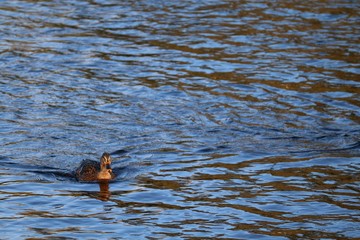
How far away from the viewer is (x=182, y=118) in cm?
1440

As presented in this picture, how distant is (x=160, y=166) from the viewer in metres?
12.1

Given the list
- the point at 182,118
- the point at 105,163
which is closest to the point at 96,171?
the point at 105,163

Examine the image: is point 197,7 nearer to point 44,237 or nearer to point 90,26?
point 90,26

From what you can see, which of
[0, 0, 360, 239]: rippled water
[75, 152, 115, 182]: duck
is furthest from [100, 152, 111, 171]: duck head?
[0, 0, 360, 239]: rippled water

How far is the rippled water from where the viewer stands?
1016 cm

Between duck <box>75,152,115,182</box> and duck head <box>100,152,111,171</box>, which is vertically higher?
duck head <box>100,152,111,171</box>

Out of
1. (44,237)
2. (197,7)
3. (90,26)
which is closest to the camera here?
(44,237)

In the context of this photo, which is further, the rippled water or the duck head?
the duck head

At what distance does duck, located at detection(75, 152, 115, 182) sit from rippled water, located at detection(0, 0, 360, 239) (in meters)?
0.14

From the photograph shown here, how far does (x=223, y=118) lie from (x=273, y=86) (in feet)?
6.95

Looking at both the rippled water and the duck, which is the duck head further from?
the rippled water

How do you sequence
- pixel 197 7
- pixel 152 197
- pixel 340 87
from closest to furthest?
pixel 152 197 < pixel 340 87 < pixel 197 7

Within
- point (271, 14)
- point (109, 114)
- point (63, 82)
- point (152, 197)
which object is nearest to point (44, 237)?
point (152, 197)

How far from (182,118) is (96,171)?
3.20 meters
